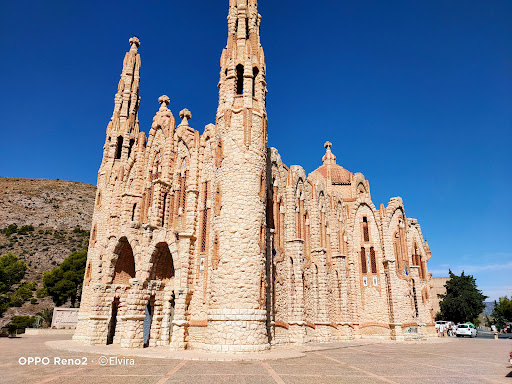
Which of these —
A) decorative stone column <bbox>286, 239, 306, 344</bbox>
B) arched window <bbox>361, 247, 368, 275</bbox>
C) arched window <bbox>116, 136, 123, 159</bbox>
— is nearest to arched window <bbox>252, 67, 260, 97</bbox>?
decorative stone column <bbox>286, 239, 306, 344</bbox>

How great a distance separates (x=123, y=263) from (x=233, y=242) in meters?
10.4

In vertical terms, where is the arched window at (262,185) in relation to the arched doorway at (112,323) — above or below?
above

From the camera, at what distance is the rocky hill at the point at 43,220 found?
68.0 m

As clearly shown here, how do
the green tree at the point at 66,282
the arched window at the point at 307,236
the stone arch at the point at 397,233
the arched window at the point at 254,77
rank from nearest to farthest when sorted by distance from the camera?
1. the arched window at the point at 254,77
2. the arched window at the point at 307,236
3. the stone arch at the point at 397,233
4. the green tree at the point at 66,282

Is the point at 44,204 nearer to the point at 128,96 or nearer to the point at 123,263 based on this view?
the point at 128,96

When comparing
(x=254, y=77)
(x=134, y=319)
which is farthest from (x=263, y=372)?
(x=254, y=77)

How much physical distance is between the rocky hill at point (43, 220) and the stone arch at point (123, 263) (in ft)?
130

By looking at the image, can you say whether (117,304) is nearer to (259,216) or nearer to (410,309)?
(259,216)

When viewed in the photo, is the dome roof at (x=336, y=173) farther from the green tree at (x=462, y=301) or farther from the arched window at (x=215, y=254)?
the green tree at (x=462, y=301)

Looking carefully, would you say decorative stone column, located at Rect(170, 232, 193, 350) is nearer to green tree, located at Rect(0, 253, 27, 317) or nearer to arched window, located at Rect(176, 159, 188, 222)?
arched window, located at Rect(176, 159, 188, 222)

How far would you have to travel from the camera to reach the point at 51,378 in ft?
32.5

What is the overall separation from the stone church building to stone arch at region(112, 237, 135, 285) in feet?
0.30

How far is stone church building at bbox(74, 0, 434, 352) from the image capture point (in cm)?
1819

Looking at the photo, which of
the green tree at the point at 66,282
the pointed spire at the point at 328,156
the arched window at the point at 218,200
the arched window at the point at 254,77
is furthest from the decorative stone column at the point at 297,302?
the green tree at the point at 66,282
